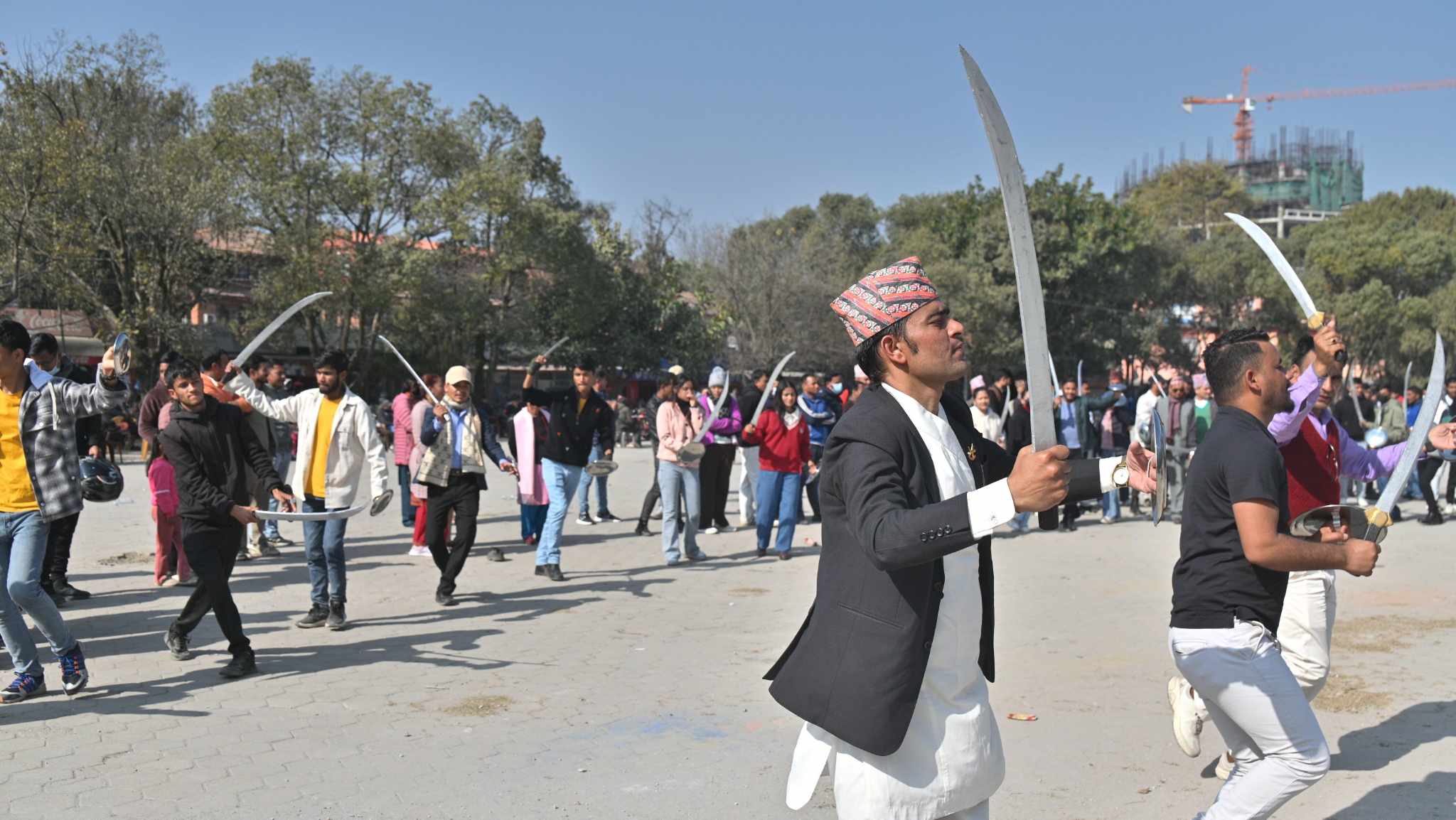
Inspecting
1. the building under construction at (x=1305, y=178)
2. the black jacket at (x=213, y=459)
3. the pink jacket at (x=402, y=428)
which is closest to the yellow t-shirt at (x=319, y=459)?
the black jacket at (x=213, y=459)

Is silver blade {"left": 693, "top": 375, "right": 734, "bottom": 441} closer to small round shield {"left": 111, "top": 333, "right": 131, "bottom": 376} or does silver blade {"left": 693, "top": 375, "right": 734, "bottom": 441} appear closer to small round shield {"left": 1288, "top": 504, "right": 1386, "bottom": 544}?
small round shield {"left": 111, "top": 333, "right": 131, "bottom": 376}

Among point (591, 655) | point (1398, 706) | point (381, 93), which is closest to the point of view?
point (1398, 706)

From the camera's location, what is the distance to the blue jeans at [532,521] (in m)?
12.1

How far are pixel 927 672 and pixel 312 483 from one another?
20.4 ft

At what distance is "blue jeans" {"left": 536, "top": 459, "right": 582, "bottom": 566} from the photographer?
33.4 feet

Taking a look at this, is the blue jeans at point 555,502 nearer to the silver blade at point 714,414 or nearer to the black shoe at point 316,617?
the silver blade at point 714,414

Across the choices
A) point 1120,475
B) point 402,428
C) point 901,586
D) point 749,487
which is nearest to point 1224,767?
point 1120,475

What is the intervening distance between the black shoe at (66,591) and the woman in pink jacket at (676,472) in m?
4.88

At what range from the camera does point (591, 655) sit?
23.8ft

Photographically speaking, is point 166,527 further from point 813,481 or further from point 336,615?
point 813,481

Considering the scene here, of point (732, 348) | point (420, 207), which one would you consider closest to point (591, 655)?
point (420, 207)

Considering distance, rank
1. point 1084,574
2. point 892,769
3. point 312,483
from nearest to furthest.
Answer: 1. point 892,769
2. point 312,483
3. point 1084,574

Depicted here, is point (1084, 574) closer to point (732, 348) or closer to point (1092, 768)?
point (1092, 768)

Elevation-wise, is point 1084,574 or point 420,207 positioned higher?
point 420,207
